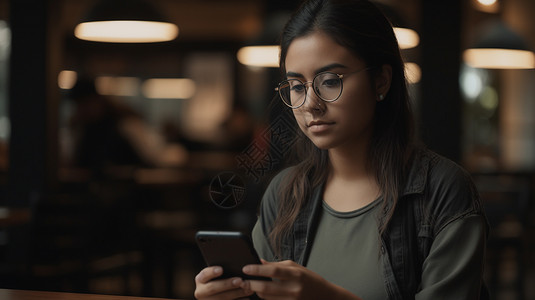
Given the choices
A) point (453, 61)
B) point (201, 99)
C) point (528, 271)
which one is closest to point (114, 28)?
point (453, 61)

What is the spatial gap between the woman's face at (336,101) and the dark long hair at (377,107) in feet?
0.07

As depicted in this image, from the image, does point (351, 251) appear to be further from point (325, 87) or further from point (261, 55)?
point (261, 55)

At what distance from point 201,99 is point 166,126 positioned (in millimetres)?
2076

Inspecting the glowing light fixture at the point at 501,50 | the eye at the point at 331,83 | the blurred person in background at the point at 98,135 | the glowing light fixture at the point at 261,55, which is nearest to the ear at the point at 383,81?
the eye at the point at 331,83

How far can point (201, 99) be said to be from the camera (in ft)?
42.0

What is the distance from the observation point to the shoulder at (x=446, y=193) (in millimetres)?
1381

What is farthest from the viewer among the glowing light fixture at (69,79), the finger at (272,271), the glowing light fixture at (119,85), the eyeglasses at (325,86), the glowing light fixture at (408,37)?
the glowing light fixture at (119,85)

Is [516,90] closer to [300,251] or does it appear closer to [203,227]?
[203,227]

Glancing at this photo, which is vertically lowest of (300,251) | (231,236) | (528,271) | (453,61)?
(528,271)

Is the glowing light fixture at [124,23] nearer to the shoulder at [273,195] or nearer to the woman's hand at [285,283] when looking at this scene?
the shoulder at [273,195]

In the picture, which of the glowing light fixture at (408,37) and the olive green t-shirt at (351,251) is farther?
the glowing light fixture at (408,37)

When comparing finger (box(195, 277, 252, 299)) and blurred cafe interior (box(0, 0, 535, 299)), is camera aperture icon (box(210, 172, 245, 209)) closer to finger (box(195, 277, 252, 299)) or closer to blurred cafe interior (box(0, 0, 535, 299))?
blurred cafe interior (box(0, 0, 535, 299))

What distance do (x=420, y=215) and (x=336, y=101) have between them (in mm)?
290

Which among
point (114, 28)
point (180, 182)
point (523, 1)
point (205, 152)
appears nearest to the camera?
point (114, 28)
